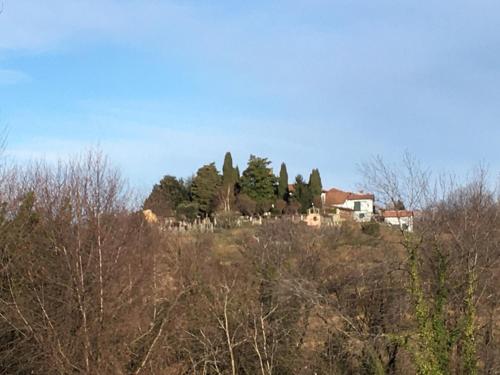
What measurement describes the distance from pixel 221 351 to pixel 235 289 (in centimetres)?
218

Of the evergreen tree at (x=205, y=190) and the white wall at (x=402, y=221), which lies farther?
the evergreen tree at (x=205, y=190)

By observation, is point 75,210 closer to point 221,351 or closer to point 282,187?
point 221,351

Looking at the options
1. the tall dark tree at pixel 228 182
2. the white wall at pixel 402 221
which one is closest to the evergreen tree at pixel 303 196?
the tall dark tree at pixel 228 182

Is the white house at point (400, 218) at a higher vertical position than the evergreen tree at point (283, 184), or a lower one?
lower

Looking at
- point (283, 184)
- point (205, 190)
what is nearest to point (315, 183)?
point (283, 184)

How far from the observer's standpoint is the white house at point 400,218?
15.6 metres

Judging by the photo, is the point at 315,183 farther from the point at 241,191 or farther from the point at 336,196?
the point at 336,196

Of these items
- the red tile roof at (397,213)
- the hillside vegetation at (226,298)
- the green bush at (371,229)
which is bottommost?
the hillside vegetation at (226,298)

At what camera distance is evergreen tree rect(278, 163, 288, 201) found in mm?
47103

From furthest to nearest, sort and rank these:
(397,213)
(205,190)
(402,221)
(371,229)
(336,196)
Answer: (336,196) < (205,190) < (371,229) < (397,213) < (402,221)

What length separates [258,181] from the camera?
150 ft

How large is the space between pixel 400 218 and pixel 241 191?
30.4m

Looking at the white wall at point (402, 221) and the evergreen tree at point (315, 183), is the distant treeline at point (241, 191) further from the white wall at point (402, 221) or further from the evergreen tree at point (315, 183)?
the white wall at point (402, 221)

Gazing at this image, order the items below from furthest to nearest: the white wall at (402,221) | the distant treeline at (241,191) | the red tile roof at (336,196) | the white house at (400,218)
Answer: the red tile roof at (336,196) → the distant treeline at (241,191) → the white house at (400,218) → the white wall at (402,221)
